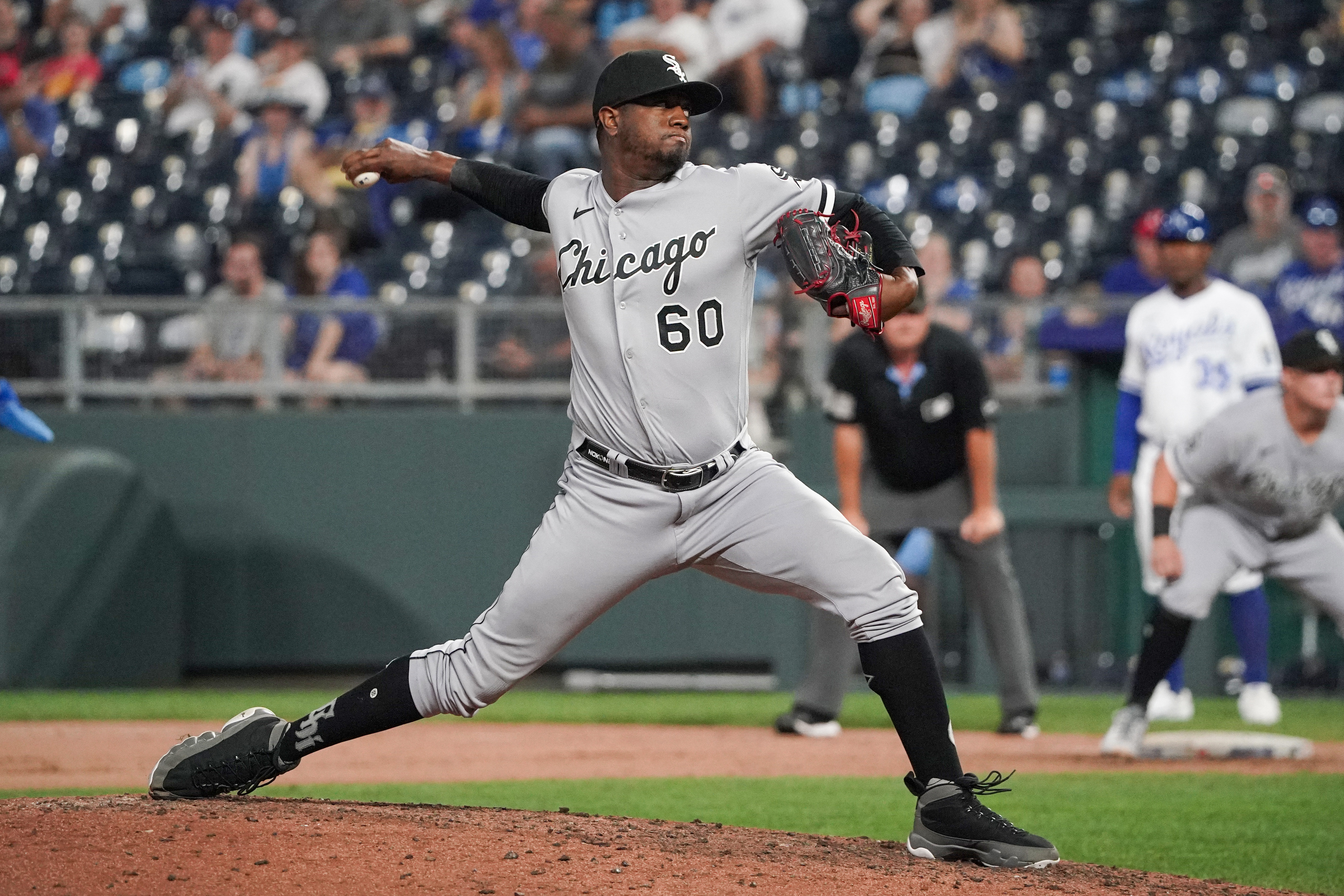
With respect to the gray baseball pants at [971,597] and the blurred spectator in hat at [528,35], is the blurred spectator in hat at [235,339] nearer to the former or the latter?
the gray baseball pants at [971,597]

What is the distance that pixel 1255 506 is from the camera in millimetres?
6309

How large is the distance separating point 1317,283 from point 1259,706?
2674mm

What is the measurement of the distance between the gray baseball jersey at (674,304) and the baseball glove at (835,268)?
0.11 metres

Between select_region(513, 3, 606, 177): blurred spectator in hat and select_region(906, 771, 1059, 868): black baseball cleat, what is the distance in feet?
28.5

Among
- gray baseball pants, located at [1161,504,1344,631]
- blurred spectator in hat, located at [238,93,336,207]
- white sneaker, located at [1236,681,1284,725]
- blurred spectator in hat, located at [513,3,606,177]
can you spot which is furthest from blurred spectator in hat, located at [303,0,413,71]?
gray baseball pants, located at [1161,504,1344,631]

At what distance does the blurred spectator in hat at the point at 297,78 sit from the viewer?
44.6 ft

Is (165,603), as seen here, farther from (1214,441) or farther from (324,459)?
(1214,441)

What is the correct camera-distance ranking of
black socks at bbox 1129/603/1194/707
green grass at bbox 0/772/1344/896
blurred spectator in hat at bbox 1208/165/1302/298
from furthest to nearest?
blurred spectator in hat at bbox 1208/165/1302/298 < black socks at bbox 1129/603/1194/707 < green grass at bbox 0/772/1344/896

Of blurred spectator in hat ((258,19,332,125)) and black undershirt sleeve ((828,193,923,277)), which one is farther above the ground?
blurred spectator in hat ((258,19,332,125))

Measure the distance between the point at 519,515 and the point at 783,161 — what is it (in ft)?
12.6

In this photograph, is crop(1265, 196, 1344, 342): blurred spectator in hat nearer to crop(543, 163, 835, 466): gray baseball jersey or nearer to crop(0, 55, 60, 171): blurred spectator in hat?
crop(543, 163, 835, 466): gray baseball jersey

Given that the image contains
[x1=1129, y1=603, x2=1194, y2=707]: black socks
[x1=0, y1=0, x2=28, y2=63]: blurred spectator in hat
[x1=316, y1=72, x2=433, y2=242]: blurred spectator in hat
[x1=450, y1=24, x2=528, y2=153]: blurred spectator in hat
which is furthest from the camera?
[x1=0, y1=0, x2=28, y2=63]: blurred spectator in hat

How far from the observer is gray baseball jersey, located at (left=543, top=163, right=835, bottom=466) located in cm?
375

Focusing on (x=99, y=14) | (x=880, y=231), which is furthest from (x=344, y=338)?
(x=99, y=14)
